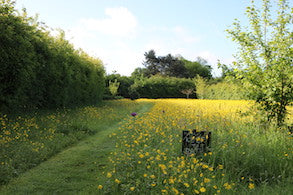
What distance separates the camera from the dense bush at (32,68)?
8.52 metres

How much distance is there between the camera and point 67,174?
4586 mm

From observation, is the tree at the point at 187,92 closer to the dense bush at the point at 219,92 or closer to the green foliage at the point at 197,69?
the dense bush at the point at 219,92

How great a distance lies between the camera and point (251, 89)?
23.6ft

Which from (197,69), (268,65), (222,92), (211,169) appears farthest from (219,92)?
(197,69)

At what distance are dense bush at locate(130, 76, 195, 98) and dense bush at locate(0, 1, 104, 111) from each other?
1971cm

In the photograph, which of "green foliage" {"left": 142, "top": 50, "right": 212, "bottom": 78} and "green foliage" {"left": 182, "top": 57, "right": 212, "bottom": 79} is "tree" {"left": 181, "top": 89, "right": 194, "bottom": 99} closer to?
"green foliage" {"left": 142, "top": 50, "right": 212, "bottom": 78}

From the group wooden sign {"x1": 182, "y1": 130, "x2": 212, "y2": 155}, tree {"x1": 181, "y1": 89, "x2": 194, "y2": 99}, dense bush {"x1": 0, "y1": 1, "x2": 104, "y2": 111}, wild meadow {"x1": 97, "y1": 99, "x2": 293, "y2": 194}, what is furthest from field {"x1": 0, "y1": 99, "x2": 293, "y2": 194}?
tree {"x1": 181, "y1": 89, "x2": 194, "y2": 99}

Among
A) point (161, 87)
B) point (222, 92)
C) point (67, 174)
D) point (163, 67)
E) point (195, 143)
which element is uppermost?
point (163, 67)

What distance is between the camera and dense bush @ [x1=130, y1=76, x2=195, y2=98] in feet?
117

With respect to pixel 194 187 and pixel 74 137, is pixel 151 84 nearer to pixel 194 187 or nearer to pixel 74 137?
pixel 74 137

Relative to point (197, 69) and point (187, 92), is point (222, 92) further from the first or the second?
point (197, 69)

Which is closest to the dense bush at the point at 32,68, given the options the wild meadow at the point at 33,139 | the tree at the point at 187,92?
the wild meadow at the point at 33,139

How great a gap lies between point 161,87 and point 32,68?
2786 centimetres

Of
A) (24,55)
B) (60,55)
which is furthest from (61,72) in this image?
(24,55)
